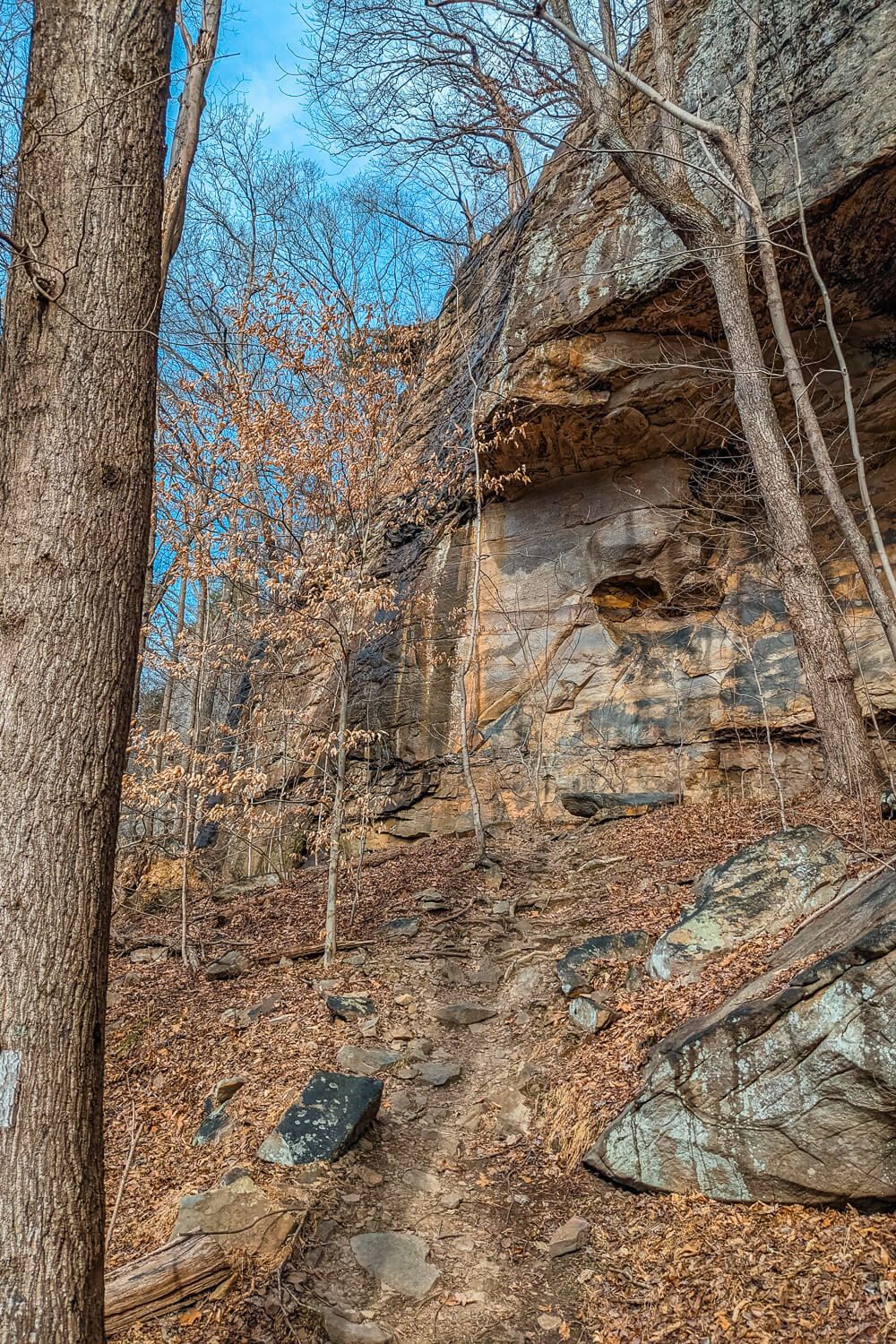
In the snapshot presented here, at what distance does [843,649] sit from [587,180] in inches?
368

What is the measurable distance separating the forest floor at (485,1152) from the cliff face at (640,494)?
369cm

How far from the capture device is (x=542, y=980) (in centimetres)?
644

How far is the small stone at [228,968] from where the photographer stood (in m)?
7.59

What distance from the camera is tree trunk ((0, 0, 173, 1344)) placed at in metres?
2.43

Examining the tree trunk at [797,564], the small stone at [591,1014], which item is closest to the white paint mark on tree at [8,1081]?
the small stone at [591,1014]

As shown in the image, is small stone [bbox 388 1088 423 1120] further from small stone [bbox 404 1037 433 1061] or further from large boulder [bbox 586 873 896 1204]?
large boulder [bbox 586 873 896 1204]

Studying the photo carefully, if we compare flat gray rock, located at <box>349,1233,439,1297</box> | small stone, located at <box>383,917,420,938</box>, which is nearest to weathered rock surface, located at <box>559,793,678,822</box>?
small stone, located at <box>383,917,420,938</box>

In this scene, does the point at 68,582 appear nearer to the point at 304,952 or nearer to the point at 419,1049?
the point at 419,1049

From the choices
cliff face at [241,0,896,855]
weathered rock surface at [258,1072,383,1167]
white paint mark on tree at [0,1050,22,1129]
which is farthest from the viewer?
cliff face at [241,0,896,855]

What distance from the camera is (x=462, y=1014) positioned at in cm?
629

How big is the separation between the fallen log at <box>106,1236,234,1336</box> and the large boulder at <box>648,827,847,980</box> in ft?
10.8

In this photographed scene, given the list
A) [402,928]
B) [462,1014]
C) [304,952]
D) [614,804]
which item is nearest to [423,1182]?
[462,1014]

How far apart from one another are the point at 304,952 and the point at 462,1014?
2218 millimetres

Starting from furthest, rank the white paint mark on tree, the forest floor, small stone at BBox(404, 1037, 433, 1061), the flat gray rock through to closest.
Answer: small stone at BBox(404, 1037, 433, 1061) → the flat gray rock → the forest floor → the white paint mark on tree
